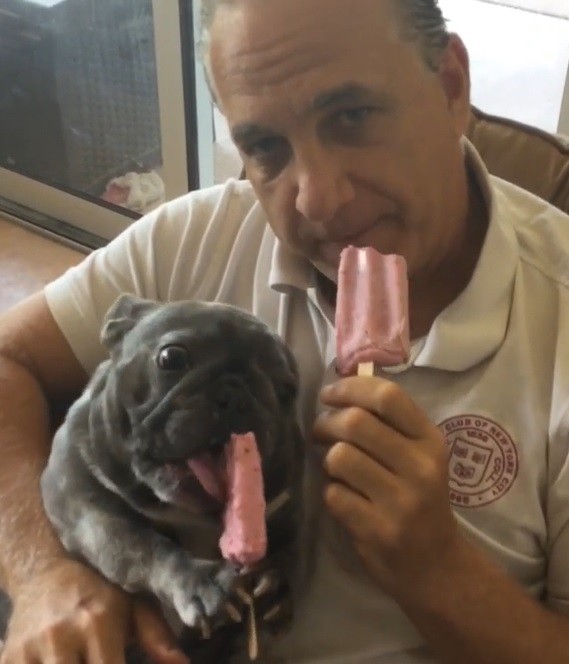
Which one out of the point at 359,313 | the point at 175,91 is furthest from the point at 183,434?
the point at 175,91

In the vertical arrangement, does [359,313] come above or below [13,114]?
above

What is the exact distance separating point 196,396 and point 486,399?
0.36 m

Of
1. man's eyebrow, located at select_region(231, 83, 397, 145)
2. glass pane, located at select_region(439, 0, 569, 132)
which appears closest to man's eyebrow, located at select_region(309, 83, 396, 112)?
man's eyebrow, located at select_region(231, 83, 397, 145)

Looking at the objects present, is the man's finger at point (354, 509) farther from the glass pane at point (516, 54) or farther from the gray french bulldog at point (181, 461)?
the glass pane at point (516, 54)

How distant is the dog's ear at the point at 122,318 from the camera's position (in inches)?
40.4

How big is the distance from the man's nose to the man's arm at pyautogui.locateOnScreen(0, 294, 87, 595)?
17.4 inches

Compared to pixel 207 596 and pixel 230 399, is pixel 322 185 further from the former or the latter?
pixel 207 596

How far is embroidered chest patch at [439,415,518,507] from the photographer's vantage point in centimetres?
106

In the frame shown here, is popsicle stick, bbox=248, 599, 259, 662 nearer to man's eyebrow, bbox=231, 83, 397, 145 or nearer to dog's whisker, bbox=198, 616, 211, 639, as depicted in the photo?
dog's whisker, bbox=198, 616, 211, 639

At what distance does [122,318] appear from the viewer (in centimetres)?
104

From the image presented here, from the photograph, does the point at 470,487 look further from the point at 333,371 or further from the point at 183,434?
the point at 183,434

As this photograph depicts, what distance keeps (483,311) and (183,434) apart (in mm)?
405

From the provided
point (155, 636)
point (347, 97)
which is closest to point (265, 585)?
point (155, 636)

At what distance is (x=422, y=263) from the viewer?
3.73 feet
